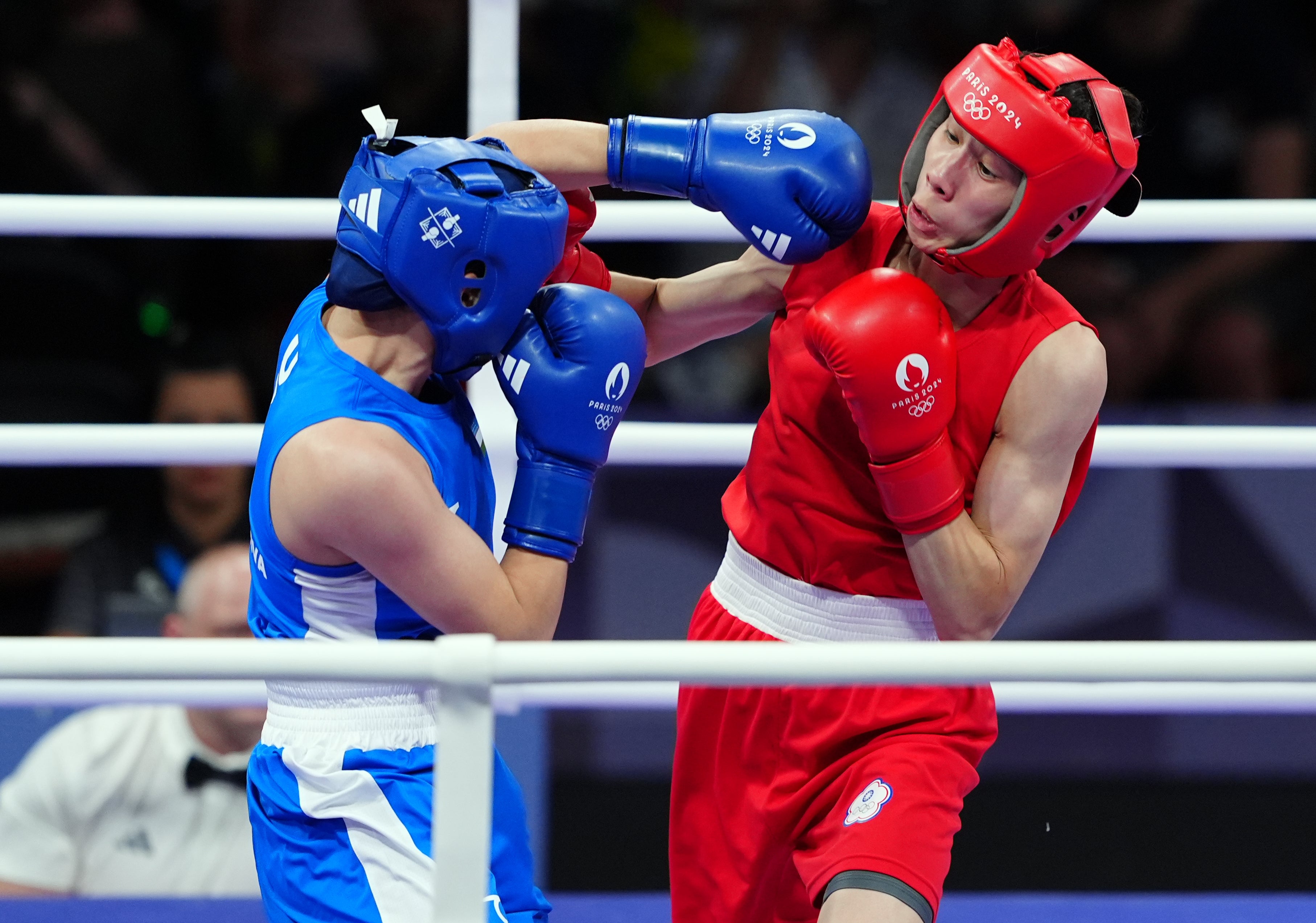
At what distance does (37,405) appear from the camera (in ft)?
14.1

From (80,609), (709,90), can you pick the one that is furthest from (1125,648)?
(709,90)

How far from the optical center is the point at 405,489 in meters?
1.61

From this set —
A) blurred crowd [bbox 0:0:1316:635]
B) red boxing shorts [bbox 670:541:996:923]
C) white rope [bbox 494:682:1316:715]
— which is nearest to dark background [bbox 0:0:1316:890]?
blurred crowd [bbox 0:0:1316:635]

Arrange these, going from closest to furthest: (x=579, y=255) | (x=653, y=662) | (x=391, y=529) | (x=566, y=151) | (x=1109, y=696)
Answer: (x=653, y=662) < (x=391, y=529) < (x=566, y=151) < (x=579, y=255) < (x=1109, y=696)

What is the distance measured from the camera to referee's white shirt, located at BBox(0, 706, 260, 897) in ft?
10.2

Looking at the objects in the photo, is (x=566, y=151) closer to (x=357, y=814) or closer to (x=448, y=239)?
(x=448, y=239)

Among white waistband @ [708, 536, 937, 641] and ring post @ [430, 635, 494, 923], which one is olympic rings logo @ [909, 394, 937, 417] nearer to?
white waistband @ [708, 536, 937, 641]

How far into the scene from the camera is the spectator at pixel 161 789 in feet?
10.2

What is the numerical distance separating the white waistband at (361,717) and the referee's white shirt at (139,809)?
1.54 m

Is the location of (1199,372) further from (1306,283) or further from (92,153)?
(92,153)

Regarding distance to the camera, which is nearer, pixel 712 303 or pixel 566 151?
pixel 566 151

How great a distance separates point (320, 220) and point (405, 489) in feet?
2.64

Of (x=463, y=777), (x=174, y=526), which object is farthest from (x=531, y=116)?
(x=463, y=777)

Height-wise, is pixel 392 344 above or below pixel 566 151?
below
